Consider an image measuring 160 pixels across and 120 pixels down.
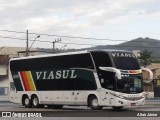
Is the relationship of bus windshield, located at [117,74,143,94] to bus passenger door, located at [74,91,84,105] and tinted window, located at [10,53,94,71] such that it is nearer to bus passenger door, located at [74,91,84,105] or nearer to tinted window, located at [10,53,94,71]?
tinted window, located at [10,53,94,71]

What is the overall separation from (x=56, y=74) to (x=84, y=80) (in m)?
2.84

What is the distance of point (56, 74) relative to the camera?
30.3m

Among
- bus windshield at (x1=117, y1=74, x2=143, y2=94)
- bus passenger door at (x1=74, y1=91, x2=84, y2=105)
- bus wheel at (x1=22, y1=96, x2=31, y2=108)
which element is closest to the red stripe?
bus wheel at (x1=22, y1=96, x2=31, y2=108)

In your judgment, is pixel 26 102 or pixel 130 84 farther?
pixel 26 102

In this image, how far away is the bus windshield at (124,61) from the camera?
26.9 m

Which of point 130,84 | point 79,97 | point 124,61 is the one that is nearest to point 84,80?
point 79,97

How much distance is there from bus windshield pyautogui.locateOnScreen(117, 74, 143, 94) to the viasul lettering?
3426 millimetres

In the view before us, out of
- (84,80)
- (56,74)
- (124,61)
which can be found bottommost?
(84,80)

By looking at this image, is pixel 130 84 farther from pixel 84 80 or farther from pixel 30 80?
pixel 30 80

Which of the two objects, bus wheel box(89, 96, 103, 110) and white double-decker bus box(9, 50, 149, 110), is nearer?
white double-decker bus box(9, 50, 149, 110)

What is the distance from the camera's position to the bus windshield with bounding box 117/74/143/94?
26.8 metres

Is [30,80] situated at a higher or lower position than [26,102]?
higher

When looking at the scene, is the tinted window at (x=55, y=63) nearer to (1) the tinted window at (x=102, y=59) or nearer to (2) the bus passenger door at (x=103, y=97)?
(1) the tinted window at (x=102, y=59)

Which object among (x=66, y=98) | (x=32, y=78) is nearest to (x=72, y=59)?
(x=66, y=98)
